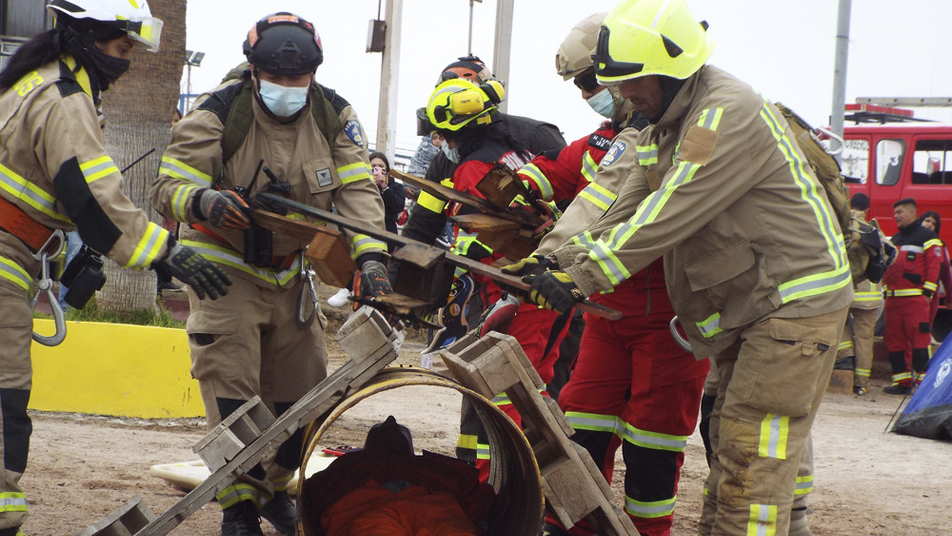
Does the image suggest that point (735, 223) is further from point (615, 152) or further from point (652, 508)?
point (652, 508)

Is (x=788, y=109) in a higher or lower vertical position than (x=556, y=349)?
higher

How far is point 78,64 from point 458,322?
3.08 m

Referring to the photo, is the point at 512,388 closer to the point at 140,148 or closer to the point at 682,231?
the point at 682,231

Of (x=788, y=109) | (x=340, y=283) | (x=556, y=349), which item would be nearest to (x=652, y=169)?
(x=788, y=109)

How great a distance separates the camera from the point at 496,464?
491cm

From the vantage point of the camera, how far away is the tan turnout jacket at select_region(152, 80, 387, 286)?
14.8 ft

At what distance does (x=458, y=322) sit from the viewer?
6.52 meters

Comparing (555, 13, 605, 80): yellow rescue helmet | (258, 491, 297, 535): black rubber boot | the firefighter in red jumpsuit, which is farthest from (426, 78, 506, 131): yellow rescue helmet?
the firefighter in red jumpsuit

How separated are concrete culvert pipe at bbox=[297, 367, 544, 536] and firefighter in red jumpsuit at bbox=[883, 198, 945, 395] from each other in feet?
29.3

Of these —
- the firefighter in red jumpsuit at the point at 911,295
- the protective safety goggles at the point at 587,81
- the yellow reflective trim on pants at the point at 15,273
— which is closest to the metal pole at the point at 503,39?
the firefighter in red jumpsuit at the point at 911,295

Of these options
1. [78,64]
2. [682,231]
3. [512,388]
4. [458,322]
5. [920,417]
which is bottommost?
[920,417]

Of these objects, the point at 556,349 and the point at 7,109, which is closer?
the point at 7,109

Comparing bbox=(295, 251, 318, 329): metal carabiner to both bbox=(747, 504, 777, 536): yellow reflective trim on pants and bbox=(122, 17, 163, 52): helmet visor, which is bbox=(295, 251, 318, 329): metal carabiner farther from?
bbox=(747, 504, 777, 536): yellow reflective trim on pants

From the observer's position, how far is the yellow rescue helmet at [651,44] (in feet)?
12.5
